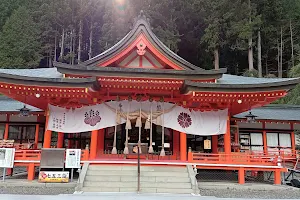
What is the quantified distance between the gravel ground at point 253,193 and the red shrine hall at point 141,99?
5.33 feet

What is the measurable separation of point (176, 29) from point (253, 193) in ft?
92.5

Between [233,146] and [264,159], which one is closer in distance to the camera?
[264,159]

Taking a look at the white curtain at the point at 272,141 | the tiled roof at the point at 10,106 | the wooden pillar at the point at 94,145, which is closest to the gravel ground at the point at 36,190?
the wooden pillar at the point at 94,145

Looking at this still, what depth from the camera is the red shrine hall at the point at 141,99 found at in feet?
36.7

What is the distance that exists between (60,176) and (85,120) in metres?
2.85

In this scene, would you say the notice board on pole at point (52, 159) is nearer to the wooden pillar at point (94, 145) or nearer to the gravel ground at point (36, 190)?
the gravel ground at point (36, 190)

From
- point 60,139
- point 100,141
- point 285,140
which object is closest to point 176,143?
point 100,141

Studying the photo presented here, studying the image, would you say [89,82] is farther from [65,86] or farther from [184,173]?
[184,173]

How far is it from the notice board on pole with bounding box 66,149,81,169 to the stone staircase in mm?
580

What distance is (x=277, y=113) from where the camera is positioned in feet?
60.4

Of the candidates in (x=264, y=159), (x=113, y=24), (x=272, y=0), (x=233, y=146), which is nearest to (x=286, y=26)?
(x=272, y=0)

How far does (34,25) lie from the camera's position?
36.0 meters

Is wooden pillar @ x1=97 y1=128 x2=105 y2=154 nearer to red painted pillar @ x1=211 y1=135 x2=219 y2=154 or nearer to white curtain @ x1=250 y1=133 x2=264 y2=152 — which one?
red painted pillar @ x1=211 y1=135 x2=219 y2=154

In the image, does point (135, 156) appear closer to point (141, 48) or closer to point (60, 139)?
point (60, 139)
